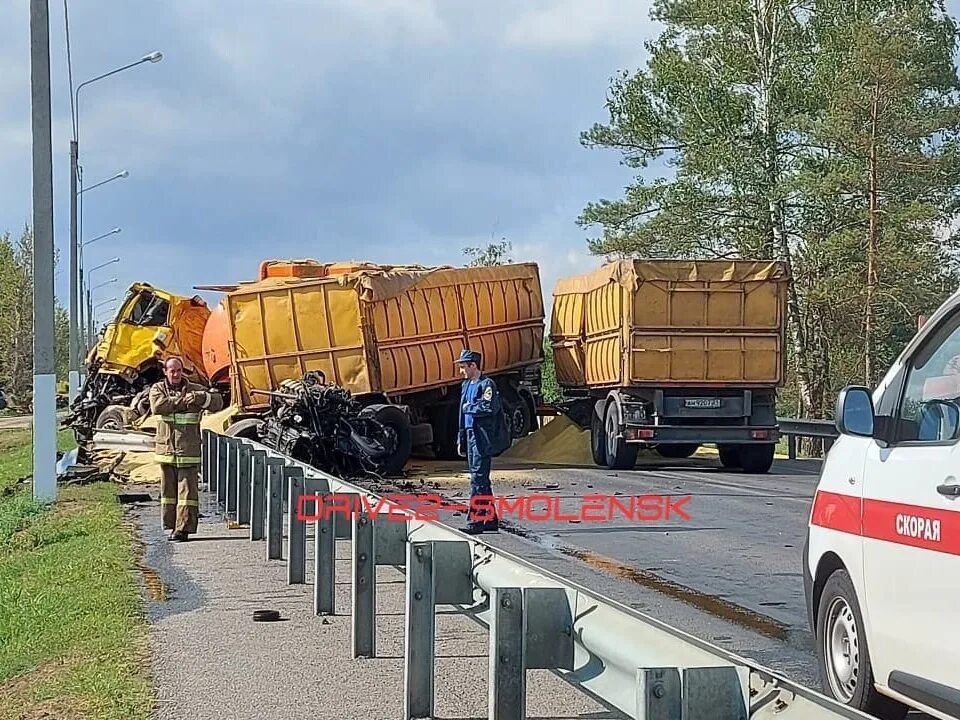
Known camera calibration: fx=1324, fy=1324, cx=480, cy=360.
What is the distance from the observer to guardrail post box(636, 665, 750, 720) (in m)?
3.29

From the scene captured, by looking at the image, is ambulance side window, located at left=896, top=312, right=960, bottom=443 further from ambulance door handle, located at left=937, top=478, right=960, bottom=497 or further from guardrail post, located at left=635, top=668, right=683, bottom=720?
guardrail post, located at left=635, top=668, right=683, bottom=720

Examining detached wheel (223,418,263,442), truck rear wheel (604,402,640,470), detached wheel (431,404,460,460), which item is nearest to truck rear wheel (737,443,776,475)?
truck rear wheel (604,402,640,470)

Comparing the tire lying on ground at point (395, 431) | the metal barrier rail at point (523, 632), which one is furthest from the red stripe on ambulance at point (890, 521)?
the tire lying on ground at point (395, 431)

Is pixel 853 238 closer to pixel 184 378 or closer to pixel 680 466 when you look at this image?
pixel 680 466

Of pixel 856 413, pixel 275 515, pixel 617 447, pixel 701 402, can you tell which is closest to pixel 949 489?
pixel 856 413

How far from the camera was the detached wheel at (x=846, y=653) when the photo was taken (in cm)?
509

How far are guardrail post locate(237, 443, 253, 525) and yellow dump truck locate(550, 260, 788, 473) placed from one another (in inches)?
334

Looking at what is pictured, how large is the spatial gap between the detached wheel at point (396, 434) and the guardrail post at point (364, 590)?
39.9 ft

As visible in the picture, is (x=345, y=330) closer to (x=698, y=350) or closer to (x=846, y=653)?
(x=698, y=350)

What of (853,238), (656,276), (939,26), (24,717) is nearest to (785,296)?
(656,276)

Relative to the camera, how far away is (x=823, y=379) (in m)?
33.0

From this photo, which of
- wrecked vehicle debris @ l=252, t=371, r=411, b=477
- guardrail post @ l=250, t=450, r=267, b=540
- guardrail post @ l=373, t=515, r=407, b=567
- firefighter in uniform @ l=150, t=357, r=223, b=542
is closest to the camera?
guardrail post @ l=373, t=515, r=407, b=567

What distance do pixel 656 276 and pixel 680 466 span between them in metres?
4.01

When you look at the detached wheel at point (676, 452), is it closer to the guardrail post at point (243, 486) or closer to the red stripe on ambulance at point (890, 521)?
the guardrail post at point (243, 486)
